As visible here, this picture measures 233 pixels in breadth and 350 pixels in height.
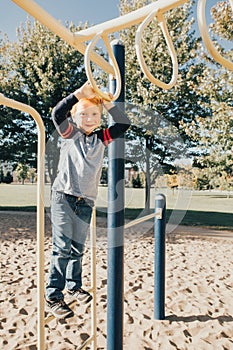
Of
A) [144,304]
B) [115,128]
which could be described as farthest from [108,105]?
[144,304]

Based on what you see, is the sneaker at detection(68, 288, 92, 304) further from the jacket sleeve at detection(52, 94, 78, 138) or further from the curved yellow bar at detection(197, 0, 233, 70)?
the curved yellow bar at detection(197, 0, 233, 70)

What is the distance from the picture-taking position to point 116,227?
200 cm

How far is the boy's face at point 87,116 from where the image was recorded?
1.68 meters

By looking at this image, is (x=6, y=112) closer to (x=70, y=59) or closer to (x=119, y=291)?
(x=70, y=59)

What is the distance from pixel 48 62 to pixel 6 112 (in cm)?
242

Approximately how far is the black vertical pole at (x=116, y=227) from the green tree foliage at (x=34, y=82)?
11.4 m

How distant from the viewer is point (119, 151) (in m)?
1.97

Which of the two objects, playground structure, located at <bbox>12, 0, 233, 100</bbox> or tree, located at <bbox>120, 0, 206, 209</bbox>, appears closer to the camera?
playground structure, located at <bbox>12, 0, 233, 100</bbox>

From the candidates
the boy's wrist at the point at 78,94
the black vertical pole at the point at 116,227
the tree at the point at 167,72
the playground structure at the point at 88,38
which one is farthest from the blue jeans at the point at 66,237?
the tree at the point at 167,72

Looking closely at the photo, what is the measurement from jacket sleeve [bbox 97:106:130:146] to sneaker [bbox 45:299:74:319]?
32.2 inches

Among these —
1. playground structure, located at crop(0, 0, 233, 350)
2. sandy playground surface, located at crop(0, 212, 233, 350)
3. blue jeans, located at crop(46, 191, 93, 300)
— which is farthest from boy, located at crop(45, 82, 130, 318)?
sandy playground surface, located at crop(0, 212, 233, 350)

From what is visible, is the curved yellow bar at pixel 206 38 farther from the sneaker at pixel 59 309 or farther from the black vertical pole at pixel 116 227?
the sneaker at pixel 59 309

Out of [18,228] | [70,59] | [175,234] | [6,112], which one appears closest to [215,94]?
[175,234]

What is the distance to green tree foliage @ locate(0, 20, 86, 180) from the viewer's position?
13.2 m
